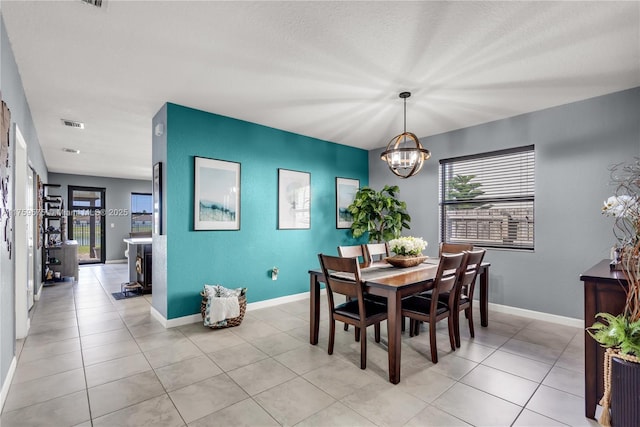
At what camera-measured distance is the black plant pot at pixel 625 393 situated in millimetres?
1622

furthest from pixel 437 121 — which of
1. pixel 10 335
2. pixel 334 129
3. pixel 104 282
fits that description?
pixel 104 282

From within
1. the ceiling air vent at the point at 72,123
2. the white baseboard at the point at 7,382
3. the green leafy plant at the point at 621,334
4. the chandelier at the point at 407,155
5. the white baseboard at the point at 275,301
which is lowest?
the white baseboard at the point at 275,301

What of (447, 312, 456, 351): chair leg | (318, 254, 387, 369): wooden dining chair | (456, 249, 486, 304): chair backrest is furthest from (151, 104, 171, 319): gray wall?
(456, 249, 486, 304): chair backrest

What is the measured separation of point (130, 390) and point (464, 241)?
4407mm

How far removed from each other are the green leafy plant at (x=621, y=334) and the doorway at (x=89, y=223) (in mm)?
10922

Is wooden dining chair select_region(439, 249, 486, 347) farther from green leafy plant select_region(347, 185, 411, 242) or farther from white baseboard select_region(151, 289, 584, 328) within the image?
green leafy plant select_region(347, 185, 411, 242)

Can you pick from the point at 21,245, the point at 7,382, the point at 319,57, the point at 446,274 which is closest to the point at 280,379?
the point at 446,274

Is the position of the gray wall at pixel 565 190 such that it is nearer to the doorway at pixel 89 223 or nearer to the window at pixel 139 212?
the window at pixel 139 212

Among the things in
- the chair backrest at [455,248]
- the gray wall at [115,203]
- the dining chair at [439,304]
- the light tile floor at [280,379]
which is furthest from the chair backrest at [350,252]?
the gray wall at [115,203]

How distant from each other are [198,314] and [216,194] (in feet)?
4.89

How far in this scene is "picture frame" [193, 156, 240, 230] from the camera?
3828 mm

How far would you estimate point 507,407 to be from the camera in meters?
2.05

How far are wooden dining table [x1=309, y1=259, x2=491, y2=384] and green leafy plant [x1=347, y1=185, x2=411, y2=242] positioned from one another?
168cm

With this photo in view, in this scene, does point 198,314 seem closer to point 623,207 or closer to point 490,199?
point 623,207
